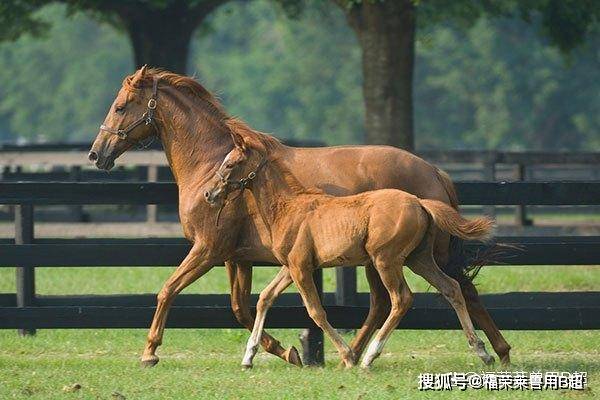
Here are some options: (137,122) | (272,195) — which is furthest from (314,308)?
(137,122)

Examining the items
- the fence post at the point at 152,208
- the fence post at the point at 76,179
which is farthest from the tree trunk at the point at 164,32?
the fence post at the point at 152,208

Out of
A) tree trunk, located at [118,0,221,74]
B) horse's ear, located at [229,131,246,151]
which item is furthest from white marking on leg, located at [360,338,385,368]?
tree trunk, located at [118,0,221,74]

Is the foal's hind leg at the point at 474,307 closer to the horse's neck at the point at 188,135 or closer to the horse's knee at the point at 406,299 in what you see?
the horse's knee at the point at 406,299

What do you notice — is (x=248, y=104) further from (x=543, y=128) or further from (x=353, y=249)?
(x=353, y=249)

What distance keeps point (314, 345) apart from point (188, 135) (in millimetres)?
1965

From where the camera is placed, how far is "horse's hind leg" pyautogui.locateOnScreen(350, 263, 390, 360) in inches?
417

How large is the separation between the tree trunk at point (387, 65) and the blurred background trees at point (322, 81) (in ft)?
91.6

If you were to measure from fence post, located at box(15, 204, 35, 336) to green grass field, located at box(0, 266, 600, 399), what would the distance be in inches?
14.2

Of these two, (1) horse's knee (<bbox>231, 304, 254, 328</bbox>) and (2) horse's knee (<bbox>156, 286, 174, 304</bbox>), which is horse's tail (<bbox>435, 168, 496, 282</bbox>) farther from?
(2) horse's knee (<bbox>156, 286, 174, 304</bbox>)

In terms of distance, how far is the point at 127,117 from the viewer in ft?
35.9

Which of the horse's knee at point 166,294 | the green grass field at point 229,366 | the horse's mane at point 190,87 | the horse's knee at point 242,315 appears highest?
the horse's mane at point 190,87

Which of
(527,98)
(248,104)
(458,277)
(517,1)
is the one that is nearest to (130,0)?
(517,1)

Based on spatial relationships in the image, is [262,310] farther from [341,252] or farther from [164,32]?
[164,32]

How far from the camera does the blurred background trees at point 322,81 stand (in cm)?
6512
